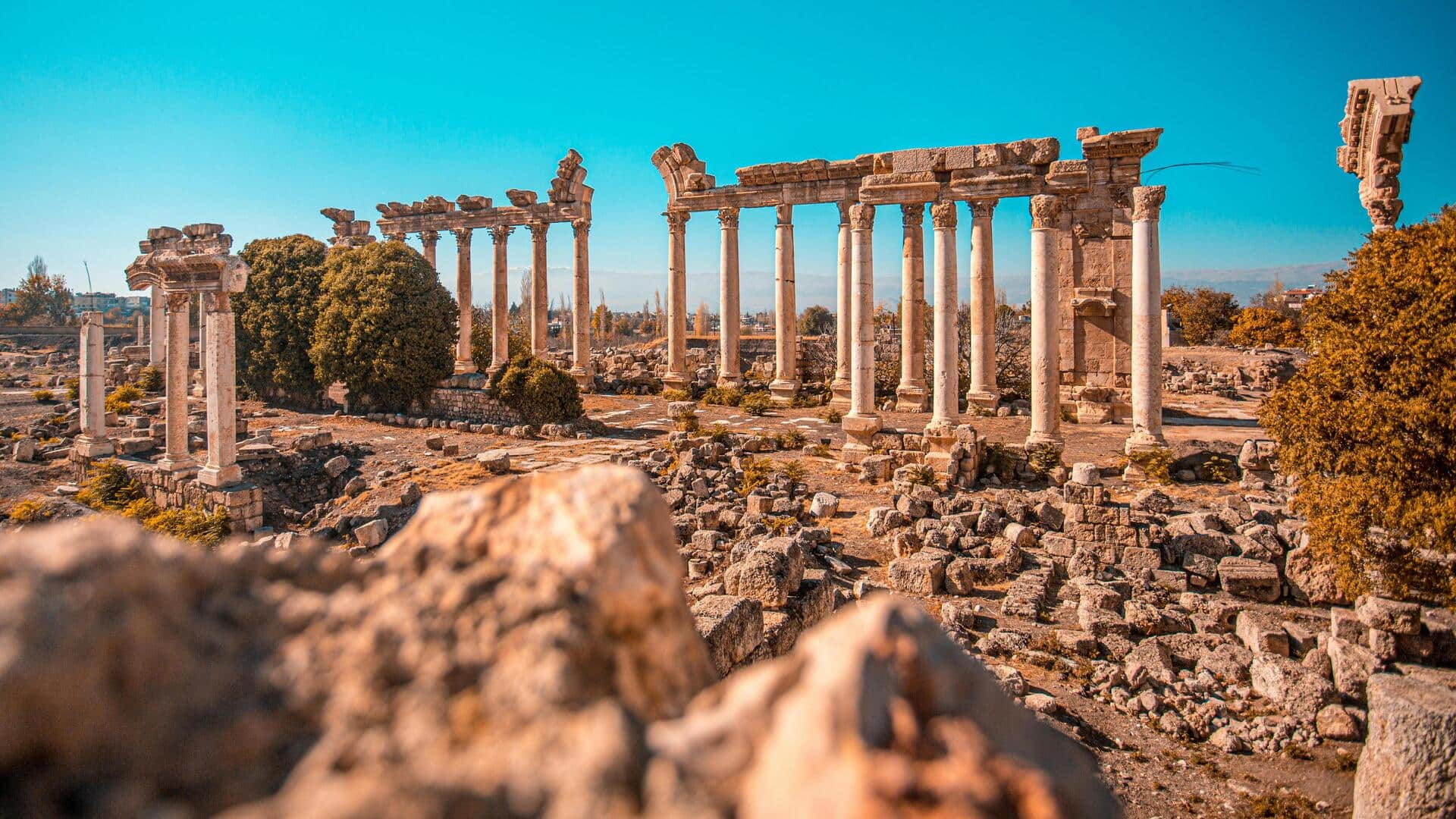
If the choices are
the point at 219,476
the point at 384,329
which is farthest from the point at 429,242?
the point at 219,476

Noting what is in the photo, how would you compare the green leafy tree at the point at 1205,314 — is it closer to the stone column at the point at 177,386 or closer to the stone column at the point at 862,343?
the stone column at the point at 862,343

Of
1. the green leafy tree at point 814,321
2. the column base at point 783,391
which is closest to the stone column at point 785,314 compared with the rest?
the column base at point 783,391

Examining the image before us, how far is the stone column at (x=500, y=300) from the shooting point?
30703 mm

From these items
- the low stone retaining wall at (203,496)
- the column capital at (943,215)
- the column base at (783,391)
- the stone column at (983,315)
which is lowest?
the low stone retaining wall at (203,496)

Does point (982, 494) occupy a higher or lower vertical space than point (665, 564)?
lower

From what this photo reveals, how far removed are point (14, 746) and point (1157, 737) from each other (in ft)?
26.0

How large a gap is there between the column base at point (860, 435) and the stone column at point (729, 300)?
10.0 m

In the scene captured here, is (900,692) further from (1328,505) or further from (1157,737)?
(1328,505)

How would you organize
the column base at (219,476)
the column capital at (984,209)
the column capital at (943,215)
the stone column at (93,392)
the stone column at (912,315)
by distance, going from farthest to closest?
the stone column at (912,315)
the column capital at (984,209)
the stone column at (93,392)
the column capital at (943,215)
the column base at (219,476)

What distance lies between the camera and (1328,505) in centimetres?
835

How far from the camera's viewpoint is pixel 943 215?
2112 centimetres

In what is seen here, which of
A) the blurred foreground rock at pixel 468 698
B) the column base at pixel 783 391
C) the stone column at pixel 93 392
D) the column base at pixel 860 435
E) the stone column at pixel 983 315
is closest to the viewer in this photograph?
the blurred foreground rock at pixel 468 698

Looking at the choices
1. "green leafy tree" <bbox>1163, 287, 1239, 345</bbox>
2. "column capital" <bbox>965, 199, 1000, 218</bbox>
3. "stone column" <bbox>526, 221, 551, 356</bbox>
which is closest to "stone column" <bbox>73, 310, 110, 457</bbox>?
"stone column" <bbox>526, 221, 551, 356</bbox>

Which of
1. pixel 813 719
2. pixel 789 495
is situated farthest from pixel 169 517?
pixel 813 719
